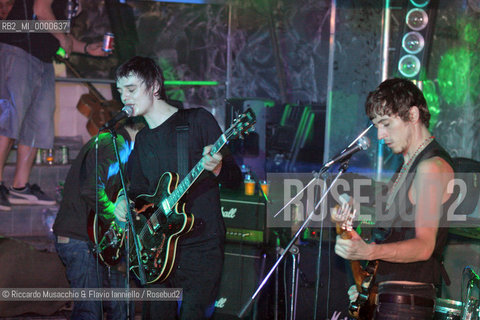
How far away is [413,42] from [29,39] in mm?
4157

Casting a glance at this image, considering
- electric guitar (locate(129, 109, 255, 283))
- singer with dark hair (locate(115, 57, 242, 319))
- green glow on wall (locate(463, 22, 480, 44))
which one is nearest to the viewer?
electric guitar (locate(129, 109, 255, 283))

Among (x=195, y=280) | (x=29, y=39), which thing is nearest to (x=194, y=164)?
(x=195, y=280)

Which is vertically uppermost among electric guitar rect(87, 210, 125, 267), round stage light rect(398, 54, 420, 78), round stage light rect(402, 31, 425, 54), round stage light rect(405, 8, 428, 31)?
round stage light rect(405, 8, 428, 31)

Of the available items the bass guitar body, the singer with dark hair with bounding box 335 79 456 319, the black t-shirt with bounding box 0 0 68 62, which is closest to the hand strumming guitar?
the singer with dark hair with bounding box 335 79 456 319

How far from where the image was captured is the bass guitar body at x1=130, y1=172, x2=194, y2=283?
117 inches

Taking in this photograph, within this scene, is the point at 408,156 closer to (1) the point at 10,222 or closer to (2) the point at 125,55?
(1) the point at 10,222

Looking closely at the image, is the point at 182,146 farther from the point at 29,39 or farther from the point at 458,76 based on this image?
the point at 29,39

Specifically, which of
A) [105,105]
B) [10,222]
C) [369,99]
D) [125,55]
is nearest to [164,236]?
[369,99]

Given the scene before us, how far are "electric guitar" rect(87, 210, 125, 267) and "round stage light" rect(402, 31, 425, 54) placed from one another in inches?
131

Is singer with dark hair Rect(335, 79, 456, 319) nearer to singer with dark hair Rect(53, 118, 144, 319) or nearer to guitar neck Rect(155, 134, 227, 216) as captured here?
guitar neck Rect(155, 134, 227, 216)

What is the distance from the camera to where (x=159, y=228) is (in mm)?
3076

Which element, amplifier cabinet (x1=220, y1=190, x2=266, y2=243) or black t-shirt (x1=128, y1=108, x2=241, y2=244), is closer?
black t-shirt (x1=128, y1=108, x2=241, y2=244)

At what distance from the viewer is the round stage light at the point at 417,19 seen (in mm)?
5105

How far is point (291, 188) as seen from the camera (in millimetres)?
4680
